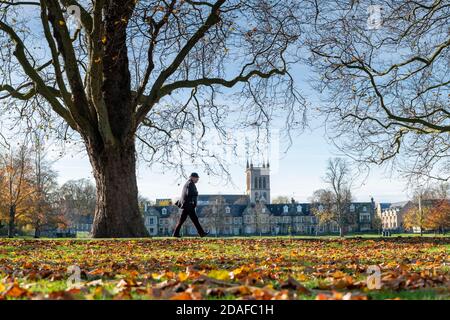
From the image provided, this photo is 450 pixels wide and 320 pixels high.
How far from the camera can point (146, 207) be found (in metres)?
112

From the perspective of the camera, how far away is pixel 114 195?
15.4 m

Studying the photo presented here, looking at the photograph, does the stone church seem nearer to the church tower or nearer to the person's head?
the church tower

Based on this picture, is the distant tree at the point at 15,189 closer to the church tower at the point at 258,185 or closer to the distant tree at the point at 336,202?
the distant tree at the point at 336,202

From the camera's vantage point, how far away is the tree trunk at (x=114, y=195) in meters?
15.4

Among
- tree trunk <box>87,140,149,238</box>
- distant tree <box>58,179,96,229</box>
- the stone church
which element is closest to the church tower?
the stone church

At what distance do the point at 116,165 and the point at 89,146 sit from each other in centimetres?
103

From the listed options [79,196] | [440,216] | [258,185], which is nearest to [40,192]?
[79,196]

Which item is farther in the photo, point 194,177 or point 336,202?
point 336,202

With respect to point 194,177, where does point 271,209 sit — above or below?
above

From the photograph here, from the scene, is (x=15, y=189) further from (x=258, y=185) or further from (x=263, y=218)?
(x=258, y=185)

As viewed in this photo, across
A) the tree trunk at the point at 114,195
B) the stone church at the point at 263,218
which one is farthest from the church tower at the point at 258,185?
the tree trunk at the point at 114,195

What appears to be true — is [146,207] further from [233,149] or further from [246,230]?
[233,149]

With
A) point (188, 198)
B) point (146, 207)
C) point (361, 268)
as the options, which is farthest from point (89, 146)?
point (146, 207)

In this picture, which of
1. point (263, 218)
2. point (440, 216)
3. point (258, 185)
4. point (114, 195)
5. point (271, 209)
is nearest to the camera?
point (114, 195)
